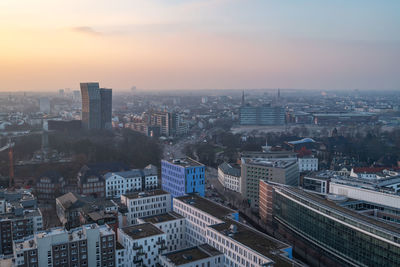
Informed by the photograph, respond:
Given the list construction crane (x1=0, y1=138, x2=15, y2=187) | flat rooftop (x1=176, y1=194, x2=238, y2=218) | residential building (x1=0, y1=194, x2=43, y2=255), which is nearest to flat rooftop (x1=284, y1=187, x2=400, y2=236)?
flat rooftop (x1=176, y1=194, x2=238, y2=218)

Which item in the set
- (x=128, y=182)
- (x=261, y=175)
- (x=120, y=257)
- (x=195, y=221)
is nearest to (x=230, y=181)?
(x=261, y=175)

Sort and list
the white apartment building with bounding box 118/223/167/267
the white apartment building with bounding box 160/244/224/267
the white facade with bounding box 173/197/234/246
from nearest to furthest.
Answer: the white apartment building with bounding box 160/244/224/267 < the white apartment building with bounding box 118/223/167/267 < the white facade with bounding box 173/197/234/246

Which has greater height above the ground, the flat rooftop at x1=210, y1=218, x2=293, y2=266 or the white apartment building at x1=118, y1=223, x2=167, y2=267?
the flat rooftop at x1=210, y1=218, x2=293, y2=266

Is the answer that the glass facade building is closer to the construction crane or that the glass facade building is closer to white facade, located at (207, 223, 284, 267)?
white facade, located at (207, 223, 284, 267)

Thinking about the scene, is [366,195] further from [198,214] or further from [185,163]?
[185,163]

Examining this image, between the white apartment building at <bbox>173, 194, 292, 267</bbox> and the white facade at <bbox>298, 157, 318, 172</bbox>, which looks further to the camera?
the white facade at <bbox>298, 157, 318, 172</bbox>

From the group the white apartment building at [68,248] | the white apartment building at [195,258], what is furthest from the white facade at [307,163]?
the white apartment building at [68,248]
